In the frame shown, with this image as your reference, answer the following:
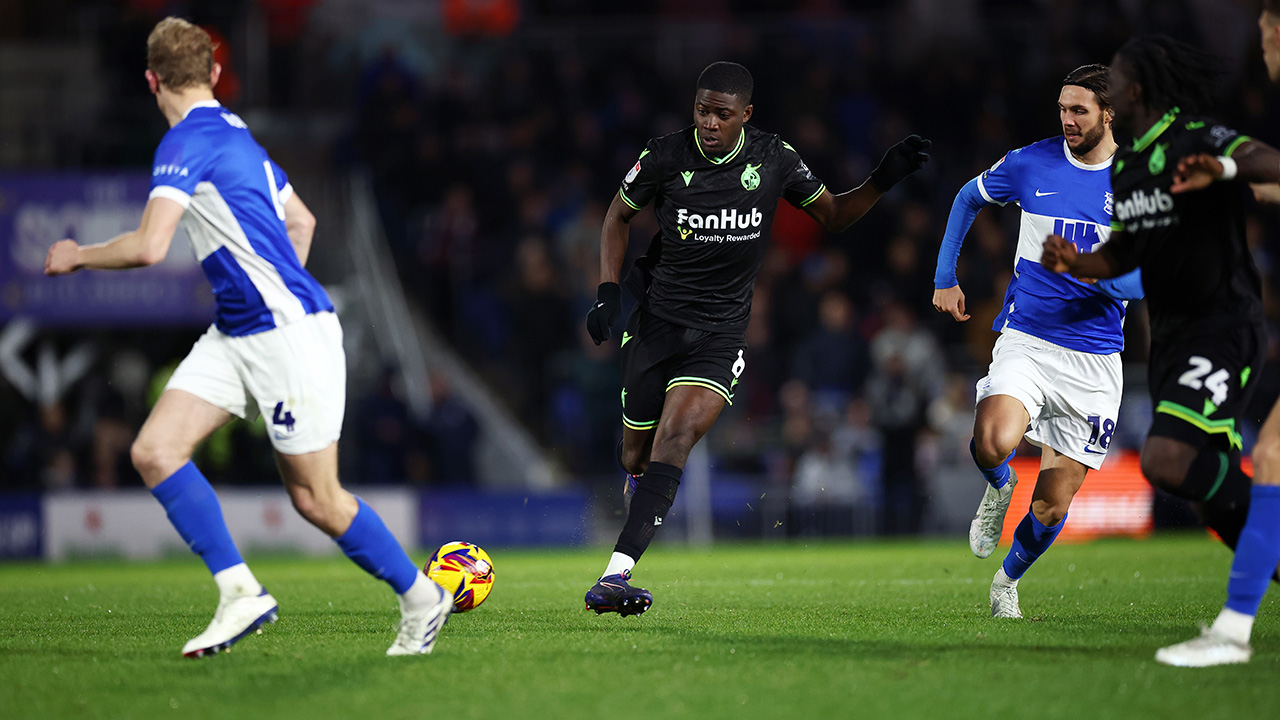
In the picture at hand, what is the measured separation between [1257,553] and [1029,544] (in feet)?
6.90

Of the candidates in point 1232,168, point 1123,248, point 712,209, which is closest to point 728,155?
point 712,209

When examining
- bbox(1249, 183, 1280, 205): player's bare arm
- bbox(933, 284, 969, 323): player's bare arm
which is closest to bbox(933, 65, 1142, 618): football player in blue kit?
bbox(933, 284, 969, 323): player's bare arm

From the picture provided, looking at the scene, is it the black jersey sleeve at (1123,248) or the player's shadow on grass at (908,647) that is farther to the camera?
the black jersey sleeve at (1123,248)

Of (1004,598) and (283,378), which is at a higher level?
(283,378)

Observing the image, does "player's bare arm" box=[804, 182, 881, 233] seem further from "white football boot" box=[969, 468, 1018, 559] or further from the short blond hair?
the short blond hair

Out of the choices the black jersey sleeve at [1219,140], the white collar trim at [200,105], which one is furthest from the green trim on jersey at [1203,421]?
the white collar trim at [200,105]

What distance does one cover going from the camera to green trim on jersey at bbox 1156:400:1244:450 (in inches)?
206

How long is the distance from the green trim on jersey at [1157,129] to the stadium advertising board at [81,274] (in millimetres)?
13228

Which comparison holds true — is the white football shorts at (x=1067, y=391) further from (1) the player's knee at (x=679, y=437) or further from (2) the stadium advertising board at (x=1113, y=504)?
(2) the stadium advertising board at (x=1113, y=504)

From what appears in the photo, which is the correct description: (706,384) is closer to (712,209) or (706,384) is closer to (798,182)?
(712,209)

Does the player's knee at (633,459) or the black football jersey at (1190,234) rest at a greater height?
the black football jersey at (1190,234)

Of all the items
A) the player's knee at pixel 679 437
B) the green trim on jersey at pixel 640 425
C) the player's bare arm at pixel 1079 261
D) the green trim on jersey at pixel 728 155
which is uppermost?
the green trim on jersey at pixel 728 155

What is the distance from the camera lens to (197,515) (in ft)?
18.1

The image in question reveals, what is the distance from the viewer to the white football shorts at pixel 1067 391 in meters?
7.32
